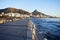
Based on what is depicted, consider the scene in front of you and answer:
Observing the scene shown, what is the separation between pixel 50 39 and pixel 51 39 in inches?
5.5

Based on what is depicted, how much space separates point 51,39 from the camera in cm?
2167

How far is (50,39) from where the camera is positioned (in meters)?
21.7
